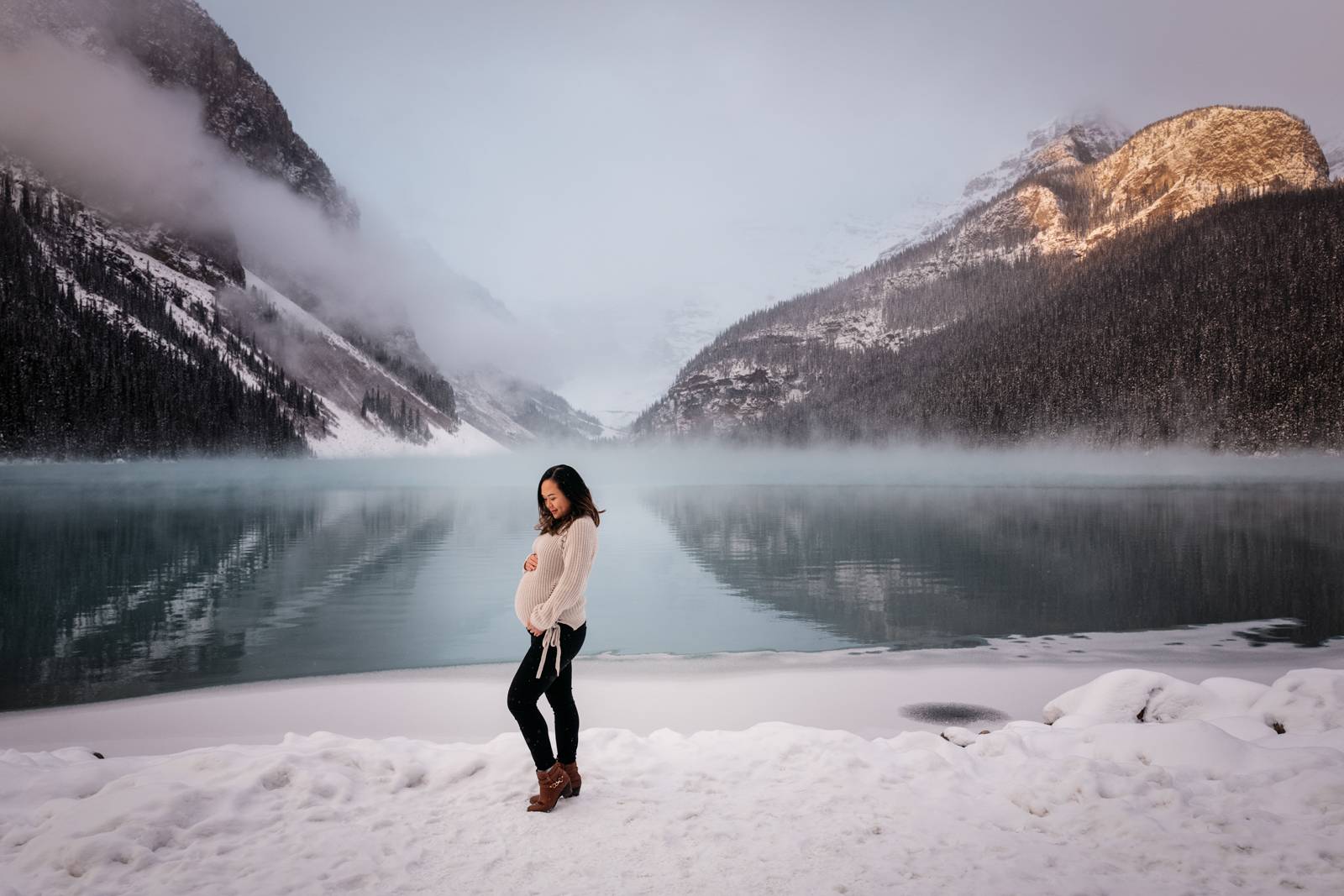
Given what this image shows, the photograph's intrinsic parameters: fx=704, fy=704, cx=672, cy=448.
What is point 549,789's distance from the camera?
214 inches

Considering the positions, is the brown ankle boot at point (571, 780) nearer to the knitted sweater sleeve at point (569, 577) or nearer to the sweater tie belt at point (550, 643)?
the sweater tie belt at point (550, 643)

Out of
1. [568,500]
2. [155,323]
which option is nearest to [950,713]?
[568,500]

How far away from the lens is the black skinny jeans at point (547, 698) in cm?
550

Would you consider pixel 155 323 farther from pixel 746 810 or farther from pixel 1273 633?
pixel 1273 633

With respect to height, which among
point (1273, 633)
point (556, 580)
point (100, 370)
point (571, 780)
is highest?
point (100, 370)

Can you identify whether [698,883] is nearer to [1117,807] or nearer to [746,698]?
[1117,807]

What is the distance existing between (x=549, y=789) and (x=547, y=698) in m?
0.68

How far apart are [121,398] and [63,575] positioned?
113m

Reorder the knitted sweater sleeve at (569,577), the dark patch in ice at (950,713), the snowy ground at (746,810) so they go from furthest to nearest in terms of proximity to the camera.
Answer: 1. the dark patch in ice at (950,713)
2. the knitted sweater sleeve at (569,577)
3. the snowy ground at (746,810)

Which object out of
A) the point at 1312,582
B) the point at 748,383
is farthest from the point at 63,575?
the point at 748,383

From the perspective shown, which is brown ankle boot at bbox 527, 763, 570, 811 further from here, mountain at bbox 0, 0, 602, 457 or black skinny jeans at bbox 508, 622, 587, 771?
mountain at bbox 0, 0, 602, 457

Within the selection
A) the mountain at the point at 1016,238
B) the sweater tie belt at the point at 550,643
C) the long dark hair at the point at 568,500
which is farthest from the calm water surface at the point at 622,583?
the mountain at the point at 1016,238

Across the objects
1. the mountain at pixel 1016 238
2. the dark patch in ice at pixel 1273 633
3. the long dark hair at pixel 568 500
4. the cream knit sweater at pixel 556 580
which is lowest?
the dark patch in ice at pixel 1273 633

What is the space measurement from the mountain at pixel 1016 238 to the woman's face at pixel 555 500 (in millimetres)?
150420
